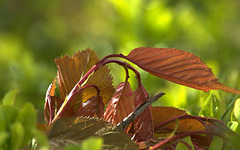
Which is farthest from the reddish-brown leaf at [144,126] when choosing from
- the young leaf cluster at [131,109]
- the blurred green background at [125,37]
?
the blurred green background at [125,37]

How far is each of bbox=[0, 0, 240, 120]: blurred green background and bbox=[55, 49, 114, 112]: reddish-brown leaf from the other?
0.36ft

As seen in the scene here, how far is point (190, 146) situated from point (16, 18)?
2.91 m

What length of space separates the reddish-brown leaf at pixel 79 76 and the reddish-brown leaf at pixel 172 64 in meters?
0.08

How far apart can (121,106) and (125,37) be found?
4.15 ft

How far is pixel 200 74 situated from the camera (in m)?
0.45

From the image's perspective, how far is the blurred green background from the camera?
126cm

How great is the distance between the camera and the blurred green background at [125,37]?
126cm

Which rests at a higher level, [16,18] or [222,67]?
[16,18]

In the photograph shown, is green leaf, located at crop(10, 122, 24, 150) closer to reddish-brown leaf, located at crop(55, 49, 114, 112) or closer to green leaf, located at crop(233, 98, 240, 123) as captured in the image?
reddish-brown leaf, located at crop(55, 49, 114, 112)

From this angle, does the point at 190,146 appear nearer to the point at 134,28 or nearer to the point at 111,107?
the point at 111,107

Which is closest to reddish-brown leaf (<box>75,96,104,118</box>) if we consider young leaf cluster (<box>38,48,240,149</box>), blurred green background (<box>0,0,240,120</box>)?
young leaf cluster (<box>38,48,240,149</box>)

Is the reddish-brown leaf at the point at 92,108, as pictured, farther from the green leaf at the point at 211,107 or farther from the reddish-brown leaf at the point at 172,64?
the green leaf at the point at 211,107

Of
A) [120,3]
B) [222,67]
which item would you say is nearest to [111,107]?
[120,3]

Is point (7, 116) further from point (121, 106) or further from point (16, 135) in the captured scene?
point (121, 106)
